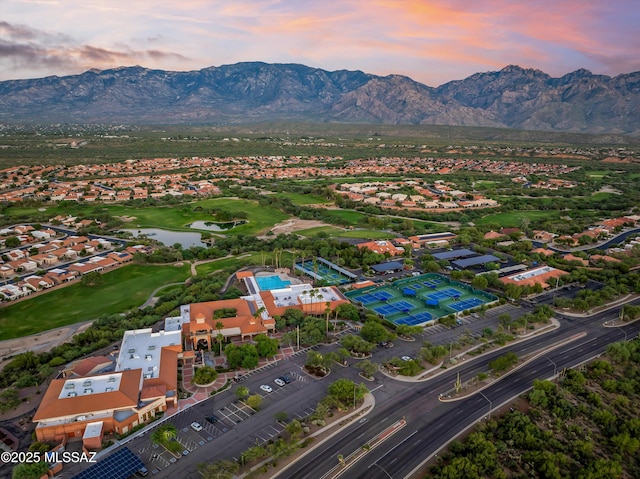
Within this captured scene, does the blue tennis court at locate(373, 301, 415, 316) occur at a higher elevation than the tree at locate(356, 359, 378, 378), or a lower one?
lower

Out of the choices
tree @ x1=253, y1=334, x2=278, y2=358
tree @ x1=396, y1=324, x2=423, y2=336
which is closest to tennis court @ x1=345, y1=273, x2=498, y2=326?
tree @ x1=396, y1=324, x2=423, y2=336

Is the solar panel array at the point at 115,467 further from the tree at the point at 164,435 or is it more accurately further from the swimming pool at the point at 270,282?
the swimming pool at the point at 270,282

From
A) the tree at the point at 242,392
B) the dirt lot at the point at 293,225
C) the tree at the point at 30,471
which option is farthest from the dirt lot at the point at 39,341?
the dirt lot at the point at 293,225

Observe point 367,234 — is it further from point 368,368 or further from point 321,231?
point 368,368

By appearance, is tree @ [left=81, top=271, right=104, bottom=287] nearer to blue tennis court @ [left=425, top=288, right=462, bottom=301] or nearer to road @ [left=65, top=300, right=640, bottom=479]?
road @ [left=65, top=300, right=640, bottom=479]

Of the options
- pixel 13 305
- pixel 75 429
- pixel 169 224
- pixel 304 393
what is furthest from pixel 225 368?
pixel 169 224

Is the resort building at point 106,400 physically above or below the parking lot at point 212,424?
above
